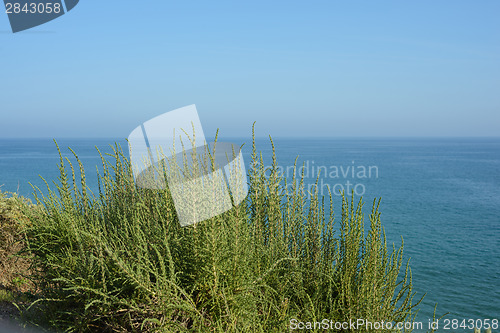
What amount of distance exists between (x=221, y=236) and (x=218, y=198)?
37 cm

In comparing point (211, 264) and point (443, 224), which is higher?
point (211, 264)

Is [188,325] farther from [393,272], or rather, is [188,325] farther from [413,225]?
[413,225]

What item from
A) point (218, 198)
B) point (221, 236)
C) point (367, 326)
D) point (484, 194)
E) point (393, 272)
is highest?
point (218, 198)

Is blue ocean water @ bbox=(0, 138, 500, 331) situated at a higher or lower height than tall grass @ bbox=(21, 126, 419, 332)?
lower

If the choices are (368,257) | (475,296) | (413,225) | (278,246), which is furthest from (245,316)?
(413,225)

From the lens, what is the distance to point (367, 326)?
10.6ft

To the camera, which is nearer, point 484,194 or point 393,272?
point 393,272

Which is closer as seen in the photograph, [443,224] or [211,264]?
[211,264]

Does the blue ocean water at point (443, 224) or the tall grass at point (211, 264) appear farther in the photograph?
the blue ocean water at point (443, 224)

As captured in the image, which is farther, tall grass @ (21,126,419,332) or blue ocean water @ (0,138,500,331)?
blue ocean water @ (0,138,500,331)

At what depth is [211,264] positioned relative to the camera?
9.52 ft

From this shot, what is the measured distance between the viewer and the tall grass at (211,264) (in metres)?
2.93

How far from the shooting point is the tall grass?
9.62 feet

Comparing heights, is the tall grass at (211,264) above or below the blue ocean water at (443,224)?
above
